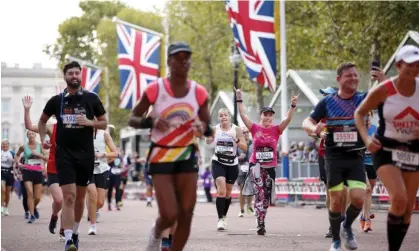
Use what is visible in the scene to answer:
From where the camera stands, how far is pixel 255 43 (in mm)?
30031

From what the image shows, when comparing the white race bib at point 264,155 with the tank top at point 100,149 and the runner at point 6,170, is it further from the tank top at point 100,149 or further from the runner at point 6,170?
the runner at point 6,170

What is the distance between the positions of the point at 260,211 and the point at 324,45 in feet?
85.4

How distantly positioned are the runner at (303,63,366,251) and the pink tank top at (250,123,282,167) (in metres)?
5.56

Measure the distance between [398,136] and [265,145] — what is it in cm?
739

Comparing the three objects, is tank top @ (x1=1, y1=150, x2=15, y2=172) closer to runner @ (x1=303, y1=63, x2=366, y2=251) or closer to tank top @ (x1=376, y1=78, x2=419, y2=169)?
runner @ (x1=303, y1=63, x2=366, y2=251)

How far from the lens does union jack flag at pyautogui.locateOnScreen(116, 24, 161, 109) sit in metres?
43.8

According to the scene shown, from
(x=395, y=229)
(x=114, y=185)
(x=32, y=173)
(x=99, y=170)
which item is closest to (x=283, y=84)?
(x=114, y=185)

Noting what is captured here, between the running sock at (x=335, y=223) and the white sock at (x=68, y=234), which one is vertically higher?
the running sock at (x=335, y=223)

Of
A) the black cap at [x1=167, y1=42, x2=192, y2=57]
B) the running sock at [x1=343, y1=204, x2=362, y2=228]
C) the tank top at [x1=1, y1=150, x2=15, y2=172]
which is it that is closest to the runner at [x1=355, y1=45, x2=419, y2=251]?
the running sock at [x1=343, y1=204, x2=362, y2=228]

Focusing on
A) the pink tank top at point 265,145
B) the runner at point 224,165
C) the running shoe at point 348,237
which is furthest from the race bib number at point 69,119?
the runner at point 224,165

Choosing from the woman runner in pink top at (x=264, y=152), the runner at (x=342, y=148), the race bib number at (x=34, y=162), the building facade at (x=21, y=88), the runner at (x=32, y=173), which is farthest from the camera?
the building facade at (x=21, y=88)

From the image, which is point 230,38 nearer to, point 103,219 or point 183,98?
point 103,219

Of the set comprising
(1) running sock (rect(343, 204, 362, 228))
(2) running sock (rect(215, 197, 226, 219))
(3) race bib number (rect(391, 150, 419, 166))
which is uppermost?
(3) race bib number (rect(391, 150, 419, 166))

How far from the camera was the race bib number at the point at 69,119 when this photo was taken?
42.1ft
